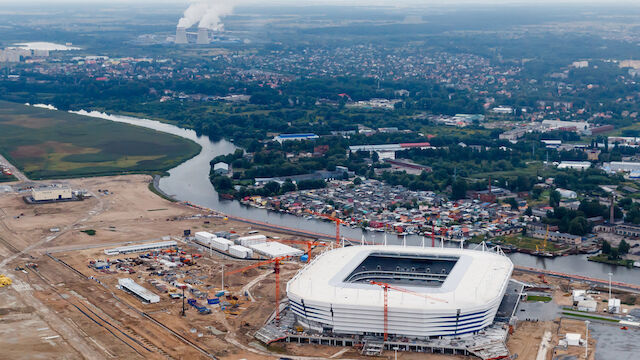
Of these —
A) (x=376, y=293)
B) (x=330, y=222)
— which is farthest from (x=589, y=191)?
(x=376, y=293)

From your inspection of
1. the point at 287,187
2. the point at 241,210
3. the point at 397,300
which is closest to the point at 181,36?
the point at 287,187

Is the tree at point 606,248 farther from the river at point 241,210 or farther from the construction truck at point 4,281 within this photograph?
the construction truck at point 4,281

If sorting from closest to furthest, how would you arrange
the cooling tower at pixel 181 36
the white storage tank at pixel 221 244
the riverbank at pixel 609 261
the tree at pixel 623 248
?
the riverbank at pixel 609 261 → the tree at pixel 623 248 → the white storage tank at pixel 221 244 → the cooling tower at pixel 181 36

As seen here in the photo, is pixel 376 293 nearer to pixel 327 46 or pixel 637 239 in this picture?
pixel 637 239

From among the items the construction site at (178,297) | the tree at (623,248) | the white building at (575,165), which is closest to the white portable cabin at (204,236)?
the construction site at (178,297)

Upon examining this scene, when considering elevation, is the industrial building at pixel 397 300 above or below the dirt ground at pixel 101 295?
above

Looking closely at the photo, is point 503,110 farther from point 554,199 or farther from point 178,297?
point 178,297

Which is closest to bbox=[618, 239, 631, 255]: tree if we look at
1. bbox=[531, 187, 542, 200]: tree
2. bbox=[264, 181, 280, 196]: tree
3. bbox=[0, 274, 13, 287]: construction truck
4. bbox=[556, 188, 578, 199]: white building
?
bbox=[556, 188, 578, 199]: white building
